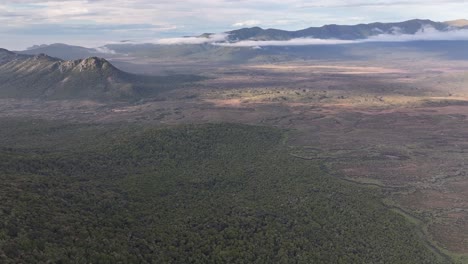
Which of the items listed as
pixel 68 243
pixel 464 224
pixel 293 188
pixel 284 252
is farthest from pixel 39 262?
pixel 464 224

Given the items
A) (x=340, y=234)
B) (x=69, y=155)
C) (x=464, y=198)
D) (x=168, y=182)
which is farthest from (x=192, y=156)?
(x=464, y=198)

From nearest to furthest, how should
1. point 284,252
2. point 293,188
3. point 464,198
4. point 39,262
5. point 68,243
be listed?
point 39,262 < point 68,243 < point 284,252 < point 293,188 < point 464,198

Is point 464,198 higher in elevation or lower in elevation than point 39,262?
lower

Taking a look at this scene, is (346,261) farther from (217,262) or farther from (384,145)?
(384,145)

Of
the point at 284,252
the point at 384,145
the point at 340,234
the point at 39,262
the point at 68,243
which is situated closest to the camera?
the point at 39,262

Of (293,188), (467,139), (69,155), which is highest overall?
(69,155)

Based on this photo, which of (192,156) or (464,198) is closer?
(464,198)

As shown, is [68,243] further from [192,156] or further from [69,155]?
[192,156]
